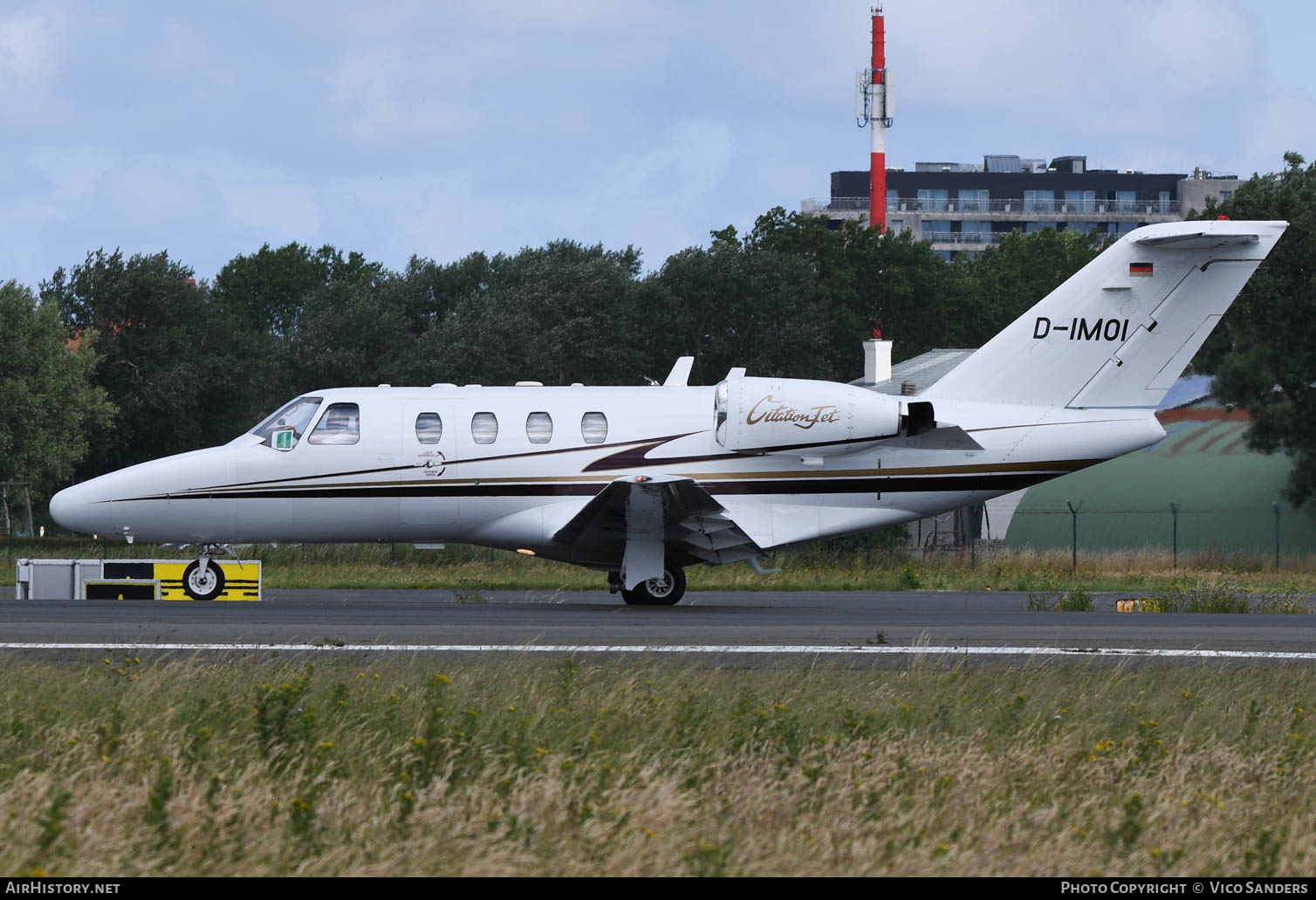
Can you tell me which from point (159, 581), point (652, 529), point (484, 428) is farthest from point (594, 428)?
point (159, 581)

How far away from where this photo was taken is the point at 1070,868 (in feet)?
22.8

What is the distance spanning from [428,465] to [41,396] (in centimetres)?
3860

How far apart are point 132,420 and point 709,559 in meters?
46.5

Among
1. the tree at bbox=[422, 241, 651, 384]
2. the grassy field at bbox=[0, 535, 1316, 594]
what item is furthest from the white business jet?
the tree at bbox=[422, 241, 651, 384]

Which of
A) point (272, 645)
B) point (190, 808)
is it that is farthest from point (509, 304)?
point (190, 808)

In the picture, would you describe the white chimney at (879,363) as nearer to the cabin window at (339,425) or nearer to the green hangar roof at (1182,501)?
the green hangar roof at (1182,501)

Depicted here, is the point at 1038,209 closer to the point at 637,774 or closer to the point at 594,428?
the point at 594,428

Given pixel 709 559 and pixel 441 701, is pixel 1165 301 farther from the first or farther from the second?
pixel 441 701

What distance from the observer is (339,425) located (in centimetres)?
2008

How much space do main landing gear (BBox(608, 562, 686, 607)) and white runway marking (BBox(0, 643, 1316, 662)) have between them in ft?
17.4

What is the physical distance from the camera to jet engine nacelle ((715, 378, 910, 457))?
19484 millimetres

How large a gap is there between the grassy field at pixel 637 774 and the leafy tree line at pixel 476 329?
152 feet

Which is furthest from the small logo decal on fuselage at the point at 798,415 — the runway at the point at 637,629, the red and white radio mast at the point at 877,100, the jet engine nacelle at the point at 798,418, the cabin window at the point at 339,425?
the red and white radio mast at the point at 877,100

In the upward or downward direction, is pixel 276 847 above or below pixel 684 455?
below
